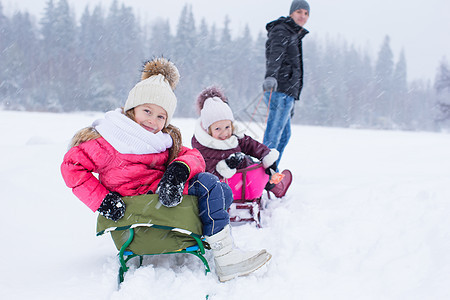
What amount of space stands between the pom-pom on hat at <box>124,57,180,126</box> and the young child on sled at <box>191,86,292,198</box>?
824 millimetres

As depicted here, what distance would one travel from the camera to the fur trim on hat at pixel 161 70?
2.48 metres

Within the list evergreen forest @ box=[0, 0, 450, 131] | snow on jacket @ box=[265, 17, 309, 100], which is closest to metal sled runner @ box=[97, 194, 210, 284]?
snow on jacket @ box=[265, 17, 309, 100]

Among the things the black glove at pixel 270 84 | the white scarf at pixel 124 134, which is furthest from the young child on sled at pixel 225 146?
the white scarf at pixel 124 134

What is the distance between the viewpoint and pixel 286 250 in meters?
2.36

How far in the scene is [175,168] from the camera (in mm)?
2016

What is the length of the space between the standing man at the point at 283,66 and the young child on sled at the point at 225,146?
0.81 meters

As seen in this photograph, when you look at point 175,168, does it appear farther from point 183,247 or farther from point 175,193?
point 183,247

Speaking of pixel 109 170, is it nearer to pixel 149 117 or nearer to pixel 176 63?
pixel 149 117

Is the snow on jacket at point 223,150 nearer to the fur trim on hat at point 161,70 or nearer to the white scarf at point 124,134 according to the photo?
the fur trim on hat at point 161,70

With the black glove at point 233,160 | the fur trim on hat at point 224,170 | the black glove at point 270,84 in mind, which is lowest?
the fur trim on hat at point 224,170

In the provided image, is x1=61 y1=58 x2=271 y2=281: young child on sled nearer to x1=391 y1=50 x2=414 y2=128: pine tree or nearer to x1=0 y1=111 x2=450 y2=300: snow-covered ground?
x1=0 y1=111 x2=450 y2=300: snow-covered ground

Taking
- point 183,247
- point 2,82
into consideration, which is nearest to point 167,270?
point 183,247

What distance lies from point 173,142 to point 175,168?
360mm

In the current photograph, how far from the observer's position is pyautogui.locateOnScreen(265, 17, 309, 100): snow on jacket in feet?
13.4
